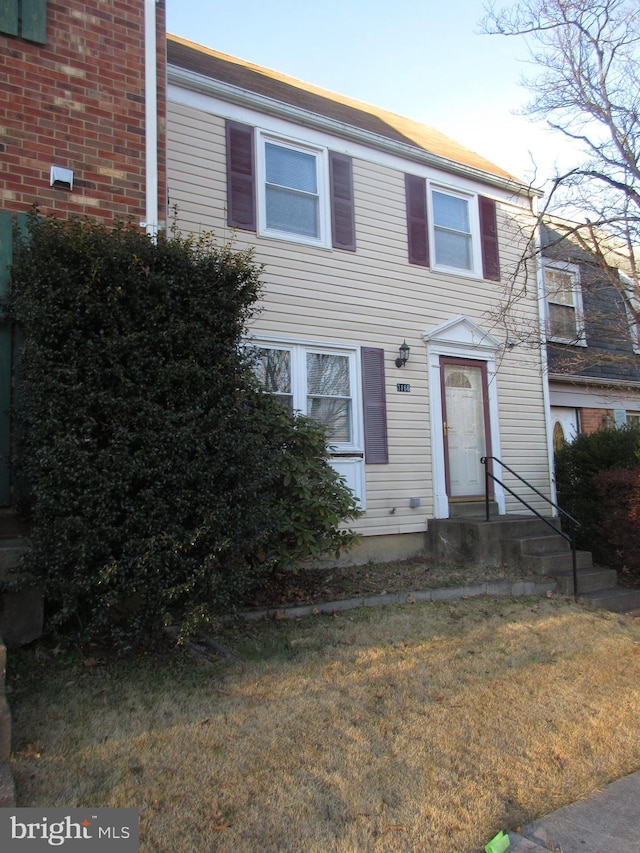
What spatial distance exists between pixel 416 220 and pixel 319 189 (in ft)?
5.33

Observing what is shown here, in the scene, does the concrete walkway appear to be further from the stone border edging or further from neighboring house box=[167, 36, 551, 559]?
neighboring house box=[167, 36, 551, 559]

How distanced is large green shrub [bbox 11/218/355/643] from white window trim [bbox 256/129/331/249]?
12.8ft

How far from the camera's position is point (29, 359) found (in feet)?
12.8

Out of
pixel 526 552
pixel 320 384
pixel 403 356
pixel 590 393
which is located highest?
pixel 403 356

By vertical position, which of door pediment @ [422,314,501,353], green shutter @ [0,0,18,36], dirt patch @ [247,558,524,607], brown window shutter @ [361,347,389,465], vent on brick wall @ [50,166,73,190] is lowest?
dirt patch @ [247,558,524,607]

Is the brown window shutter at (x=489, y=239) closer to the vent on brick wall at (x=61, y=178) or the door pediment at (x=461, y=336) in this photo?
the door pediment at (x=461, y=336)

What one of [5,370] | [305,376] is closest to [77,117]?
[5,370]

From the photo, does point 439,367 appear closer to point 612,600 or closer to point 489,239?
point 489,239

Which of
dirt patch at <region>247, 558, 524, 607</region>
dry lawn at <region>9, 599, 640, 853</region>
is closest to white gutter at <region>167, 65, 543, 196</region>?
dirt patch at <region>247, 558, 524, 607</region>

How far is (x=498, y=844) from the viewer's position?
259 cm

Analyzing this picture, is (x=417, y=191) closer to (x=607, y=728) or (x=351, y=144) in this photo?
(x=351, y=144)

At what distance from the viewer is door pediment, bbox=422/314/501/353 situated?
30.0ft

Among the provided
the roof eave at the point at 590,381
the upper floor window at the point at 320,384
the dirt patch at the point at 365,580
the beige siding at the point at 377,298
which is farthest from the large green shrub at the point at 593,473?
the upper floor window at the point at 320,384

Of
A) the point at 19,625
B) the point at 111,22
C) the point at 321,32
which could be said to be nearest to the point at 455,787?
the point at 19,625
